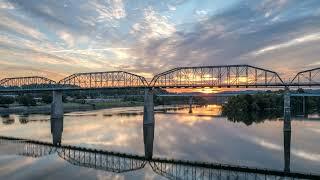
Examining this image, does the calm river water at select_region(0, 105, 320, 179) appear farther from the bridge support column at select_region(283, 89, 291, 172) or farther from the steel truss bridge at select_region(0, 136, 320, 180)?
the steel truss bridge at select_region(0, 136, 320, 180)

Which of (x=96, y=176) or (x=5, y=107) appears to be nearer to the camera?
(x=96, y=176)

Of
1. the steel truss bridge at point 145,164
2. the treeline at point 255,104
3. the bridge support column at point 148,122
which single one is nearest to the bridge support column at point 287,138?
the steel truss bridge at point 145,164

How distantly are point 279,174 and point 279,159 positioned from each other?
6.88 m

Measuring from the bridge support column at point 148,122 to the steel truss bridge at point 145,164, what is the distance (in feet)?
17.0

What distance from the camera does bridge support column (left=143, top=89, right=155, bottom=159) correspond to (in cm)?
4781

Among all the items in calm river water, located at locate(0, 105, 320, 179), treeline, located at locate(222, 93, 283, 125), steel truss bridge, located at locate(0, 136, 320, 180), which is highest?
treeline, located at locate(222, 93, 283, 125)

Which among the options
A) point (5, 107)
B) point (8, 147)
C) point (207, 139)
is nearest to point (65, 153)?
point (8, 147)

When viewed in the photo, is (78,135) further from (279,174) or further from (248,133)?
(279,174)

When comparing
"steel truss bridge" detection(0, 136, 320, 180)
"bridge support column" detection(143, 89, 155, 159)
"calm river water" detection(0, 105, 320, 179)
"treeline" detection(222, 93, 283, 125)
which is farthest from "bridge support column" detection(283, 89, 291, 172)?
"treeline" detection(222, 93, 283, 125)

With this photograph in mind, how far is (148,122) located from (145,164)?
1505 inches

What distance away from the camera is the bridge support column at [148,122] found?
47806mm

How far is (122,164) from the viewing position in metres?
36.2

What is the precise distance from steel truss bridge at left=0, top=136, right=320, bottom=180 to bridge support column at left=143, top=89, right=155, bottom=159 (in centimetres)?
519

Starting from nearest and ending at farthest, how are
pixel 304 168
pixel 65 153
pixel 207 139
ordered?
1. pixel 304 168
2. pixel 65 153
3. pixel 207 139
